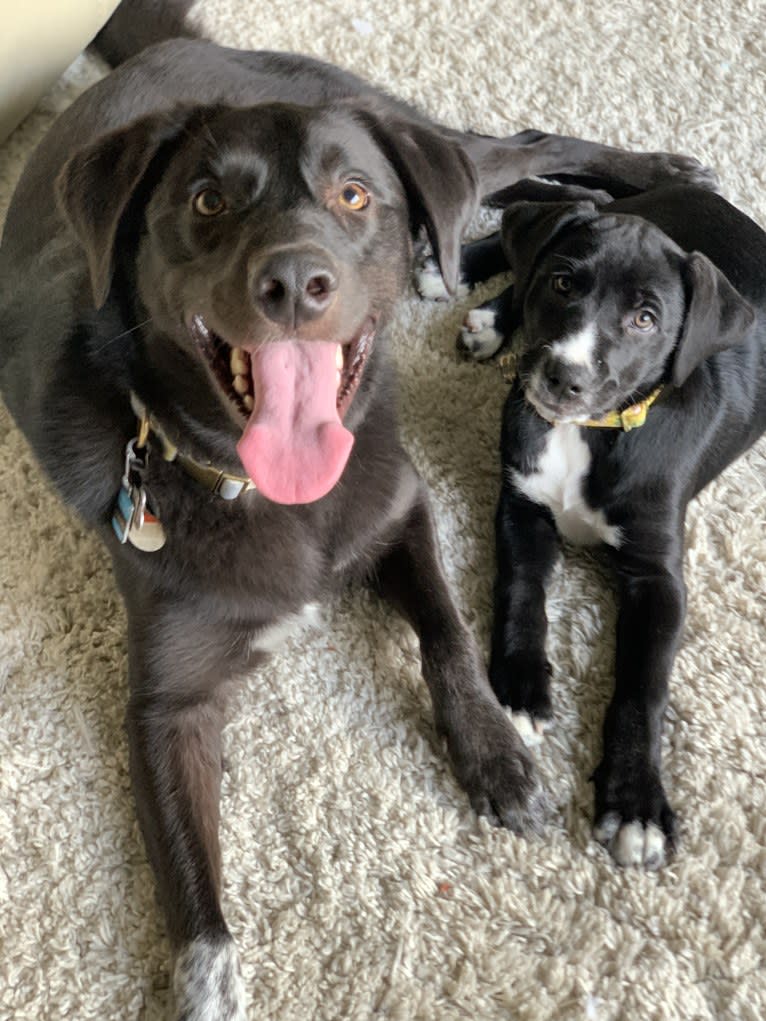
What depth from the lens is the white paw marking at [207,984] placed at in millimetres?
1469

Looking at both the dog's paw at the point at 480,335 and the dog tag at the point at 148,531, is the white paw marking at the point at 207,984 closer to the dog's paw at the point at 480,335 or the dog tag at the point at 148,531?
the dog tag at the point at 148,531

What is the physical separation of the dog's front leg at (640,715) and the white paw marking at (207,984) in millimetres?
621

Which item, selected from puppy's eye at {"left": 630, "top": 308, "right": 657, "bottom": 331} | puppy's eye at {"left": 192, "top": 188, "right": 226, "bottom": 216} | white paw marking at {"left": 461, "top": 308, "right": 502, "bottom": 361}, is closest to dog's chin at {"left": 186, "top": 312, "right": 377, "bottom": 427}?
puppy's eye at {"left": 192, "top": 188, "right": 226, "bottom": 216}

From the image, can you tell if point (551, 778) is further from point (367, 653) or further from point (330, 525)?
point (330, 525)

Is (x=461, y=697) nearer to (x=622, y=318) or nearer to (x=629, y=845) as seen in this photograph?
(x=629, y=845)

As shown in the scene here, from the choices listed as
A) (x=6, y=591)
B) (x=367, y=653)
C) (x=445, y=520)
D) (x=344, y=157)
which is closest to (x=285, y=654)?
(x=367, y=653)

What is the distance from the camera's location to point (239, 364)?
1454 millimetres

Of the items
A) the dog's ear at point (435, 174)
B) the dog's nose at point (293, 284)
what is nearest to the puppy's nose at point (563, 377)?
the dog's ear at point (435, 174)

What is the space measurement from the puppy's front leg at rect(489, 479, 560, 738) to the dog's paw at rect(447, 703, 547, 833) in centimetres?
8

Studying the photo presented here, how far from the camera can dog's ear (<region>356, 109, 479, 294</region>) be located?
1.52 m

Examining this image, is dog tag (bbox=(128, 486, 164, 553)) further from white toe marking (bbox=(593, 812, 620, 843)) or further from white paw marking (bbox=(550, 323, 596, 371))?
white toe marking (bbox=(593, 812, 620, 843))

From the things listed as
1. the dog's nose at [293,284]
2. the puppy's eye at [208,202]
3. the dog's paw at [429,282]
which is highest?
the puppy's eye at [208,202]

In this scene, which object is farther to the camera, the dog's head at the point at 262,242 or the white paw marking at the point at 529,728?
the white paw marking at the point at 529,728

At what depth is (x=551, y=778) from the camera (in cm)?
176
